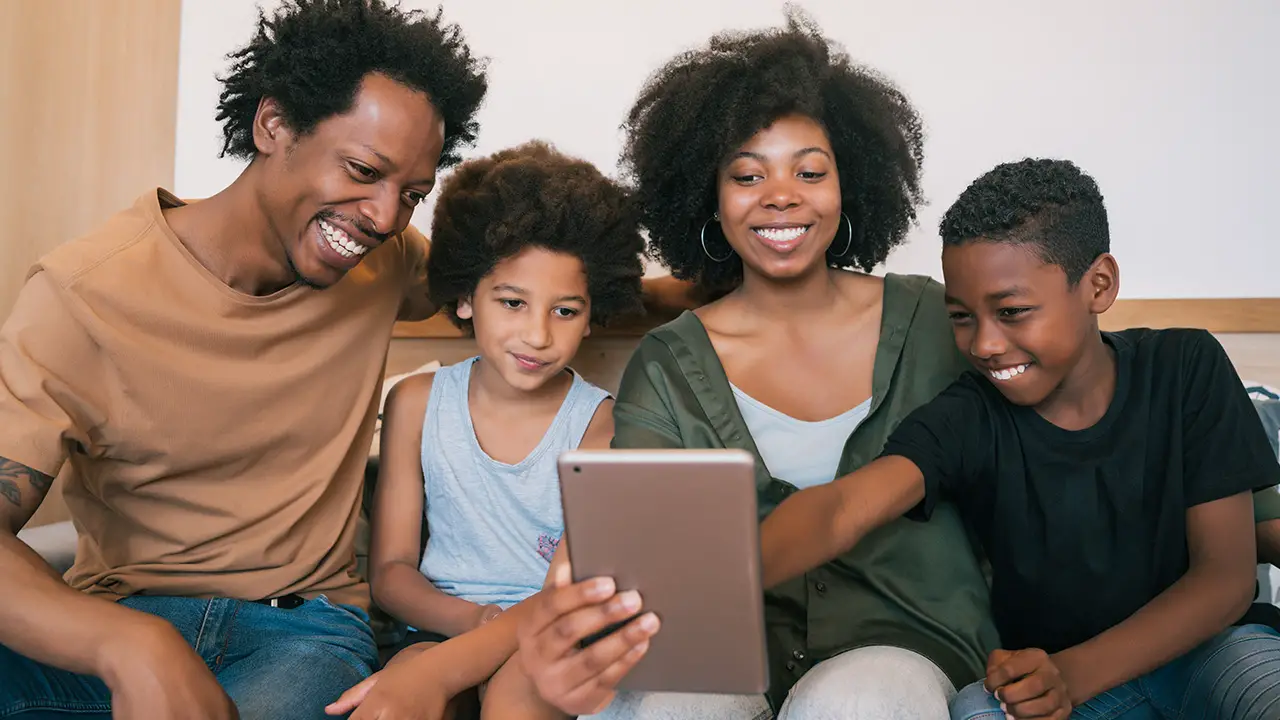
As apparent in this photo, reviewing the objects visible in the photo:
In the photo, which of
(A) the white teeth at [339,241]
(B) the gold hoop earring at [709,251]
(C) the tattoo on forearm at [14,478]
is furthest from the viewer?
(B) the gold hoop earring at [709,251]

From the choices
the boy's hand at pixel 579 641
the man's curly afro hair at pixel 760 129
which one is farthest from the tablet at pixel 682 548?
the man's curly afro hair at pixel 760 129

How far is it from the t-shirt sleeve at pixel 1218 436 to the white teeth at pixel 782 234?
488 mm

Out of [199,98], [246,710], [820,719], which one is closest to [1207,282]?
[820,719]

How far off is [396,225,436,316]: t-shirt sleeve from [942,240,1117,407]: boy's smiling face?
791mm

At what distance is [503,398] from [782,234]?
477 mm

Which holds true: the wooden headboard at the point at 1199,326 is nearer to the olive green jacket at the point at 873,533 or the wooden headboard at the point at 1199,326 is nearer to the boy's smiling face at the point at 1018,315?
the olive green jacket at the point at 873,533

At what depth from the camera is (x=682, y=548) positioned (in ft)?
3.00

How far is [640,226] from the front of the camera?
1.68 metres

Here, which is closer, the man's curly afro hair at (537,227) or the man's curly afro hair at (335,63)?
the man's curly afro hair at (335,63)

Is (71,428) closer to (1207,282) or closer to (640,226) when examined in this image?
(640,226)

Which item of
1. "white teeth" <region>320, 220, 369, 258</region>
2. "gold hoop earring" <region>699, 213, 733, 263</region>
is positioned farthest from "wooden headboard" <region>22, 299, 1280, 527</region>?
"white teeth" <region>320, 220, 369, 258</region>

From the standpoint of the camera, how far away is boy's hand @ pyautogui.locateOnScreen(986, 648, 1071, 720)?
1.09 metres

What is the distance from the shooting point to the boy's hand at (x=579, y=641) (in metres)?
0.95

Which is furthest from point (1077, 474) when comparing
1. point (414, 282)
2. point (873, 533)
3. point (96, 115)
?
point (96, 115)
